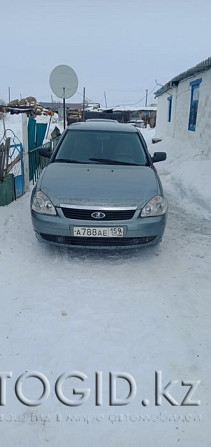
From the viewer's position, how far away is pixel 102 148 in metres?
4.62

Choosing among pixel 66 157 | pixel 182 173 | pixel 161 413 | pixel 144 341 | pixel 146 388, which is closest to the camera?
pixel 161 413

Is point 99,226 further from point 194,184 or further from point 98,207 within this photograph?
point 194,184

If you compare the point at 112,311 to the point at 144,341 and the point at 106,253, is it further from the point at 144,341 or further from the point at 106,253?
the point at 106,253

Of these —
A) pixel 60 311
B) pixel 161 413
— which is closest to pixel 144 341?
pixel 161 413

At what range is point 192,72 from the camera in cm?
1091

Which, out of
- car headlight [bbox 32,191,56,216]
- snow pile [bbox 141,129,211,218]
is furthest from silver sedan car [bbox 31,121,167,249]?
snow pile [bbox 141,129,211,218]

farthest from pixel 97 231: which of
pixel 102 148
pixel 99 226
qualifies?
pixel 102 148

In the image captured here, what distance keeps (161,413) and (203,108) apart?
32.0 ft

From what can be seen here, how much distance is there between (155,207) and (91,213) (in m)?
0.75

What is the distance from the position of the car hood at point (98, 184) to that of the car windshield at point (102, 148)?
A: 0.23 metres

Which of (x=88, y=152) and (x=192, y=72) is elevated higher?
(x=192, y=72)

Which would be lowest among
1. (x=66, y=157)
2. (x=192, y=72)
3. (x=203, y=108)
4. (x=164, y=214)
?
(x=164, y=214)

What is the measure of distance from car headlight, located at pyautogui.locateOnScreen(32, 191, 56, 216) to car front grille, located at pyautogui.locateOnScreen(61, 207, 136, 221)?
0.15 m

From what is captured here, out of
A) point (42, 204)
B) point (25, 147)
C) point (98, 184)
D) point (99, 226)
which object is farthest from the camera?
point (25, 147)
